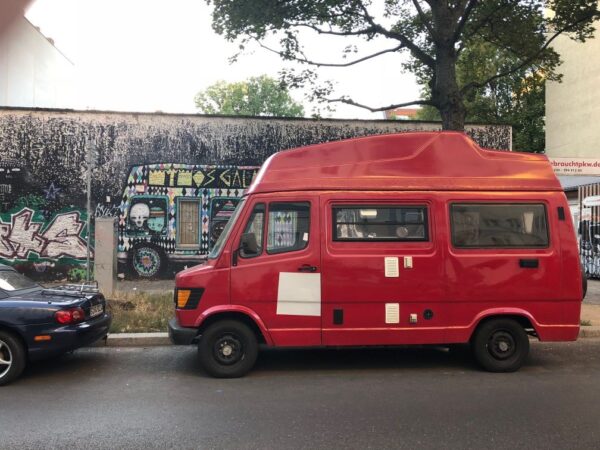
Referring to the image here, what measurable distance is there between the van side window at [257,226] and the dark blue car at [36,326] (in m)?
2.08

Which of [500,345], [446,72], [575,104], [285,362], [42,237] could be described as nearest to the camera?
[500,345]

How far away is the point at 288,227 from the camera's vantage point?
6.05m

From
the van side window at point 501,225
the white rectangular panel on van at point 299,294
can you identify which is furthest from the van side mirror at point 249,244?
the van side window at point 501,225

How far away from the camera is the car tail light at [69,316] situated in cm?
588

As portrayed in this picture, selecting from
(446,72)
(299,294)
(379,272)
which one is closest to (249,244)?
(299,294)

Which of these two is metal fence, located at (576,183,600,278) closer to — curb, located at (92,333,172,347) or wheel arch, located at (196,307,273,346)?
wheel arch, located at (196,307,273,346)

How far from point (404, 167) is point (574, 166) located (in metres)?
7.73

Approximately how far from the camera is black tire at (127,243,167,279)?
13.8 meters

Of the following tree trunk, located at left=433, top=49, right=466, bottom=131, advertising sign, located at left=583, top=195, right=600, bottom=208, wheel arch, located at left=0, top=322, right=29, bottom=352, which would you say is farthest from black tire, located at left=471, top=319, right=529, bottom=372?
advertising sign, located at left=583, top=195, right=600, bottom=208

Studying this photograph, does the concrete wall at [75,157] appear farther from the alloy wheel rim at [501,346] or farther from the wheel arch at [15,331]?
Answer: the alloy wheel rim at [501,346]

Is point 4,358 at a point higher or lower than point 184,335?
lower

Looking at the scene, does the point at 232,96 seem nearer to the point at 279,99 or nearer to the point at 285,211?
the point at 279,99

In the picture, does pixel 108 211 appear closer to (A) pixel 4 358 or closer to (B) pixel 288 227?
(A) pixel 4 358

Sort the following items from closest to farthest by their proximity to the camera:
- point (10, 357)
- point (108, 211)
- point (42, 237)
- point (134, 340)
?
point (10, 357) → point (134, 340) → point (42, 237) → point (108, 211)
